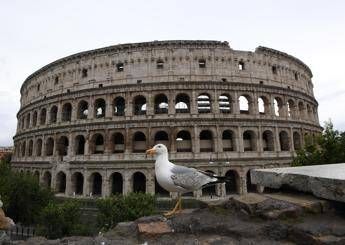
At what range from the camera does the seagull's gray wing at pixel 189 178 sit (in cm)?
389

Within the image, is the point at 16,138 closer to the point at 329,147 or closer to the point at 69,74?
the point at 69,74

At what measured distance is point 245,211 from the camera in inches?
125

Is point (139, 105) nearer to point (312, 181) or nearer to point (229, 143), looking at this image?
point (229, 143)

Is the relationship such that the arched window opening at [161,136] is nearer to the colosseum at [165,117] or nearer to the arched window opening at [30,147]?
the colosseum at [165,117]

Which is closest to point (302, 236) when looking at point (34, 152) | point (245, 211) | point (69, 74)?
point (245, 211)

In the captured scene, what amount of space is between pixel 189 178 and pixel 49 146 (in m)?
29.5

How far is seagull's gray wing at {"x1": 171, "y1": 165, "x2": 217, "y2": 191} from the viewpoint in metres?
3.89

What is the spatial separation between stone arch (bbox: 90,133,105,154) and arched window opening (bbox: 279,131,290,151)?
63.3 ft

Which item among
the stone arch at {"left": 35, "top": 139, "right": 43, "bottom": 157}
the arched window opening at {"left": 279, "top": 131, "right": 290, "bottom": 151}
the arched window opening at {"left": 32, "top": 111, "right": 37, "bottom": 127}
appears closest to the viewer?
the arched window opening at {"left": 279, "top": 131, "right": 290, "bottom": 151}

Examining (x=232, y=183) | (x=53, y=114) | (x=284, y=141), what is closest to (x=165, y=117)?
(x=232, y=183)

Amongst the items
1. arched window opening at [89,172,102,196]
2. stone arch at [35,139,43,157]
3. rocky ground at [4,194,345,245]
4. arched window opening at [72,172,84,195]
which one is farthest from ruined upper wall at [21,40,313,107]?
rocky ground at [4,194,345,245]

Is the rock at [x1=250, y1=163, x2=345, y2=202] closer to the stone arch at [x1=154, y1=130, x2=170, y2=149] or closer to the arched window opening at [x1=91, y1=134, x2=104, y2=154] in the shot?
the stone arch at [x1=154, y1=130, x2=170, y2=149]

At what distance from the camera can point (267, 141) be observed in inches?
1075

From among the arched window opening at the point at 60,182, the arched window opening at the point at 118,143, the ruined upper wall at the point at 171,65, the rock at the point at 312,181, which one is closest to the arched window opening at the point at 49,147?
the arched window opening at the point at 60,182
